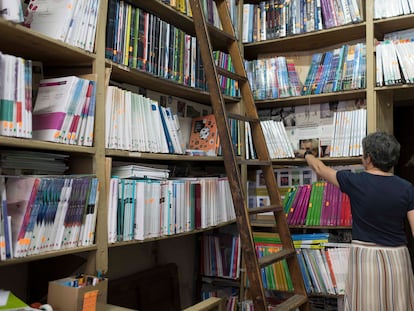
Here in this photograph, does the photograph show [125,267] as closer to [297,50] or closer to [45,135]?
[45,135]

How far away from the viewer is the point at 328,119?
272 centimetres

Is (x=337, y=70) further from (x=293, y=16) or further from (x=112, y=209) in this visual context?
(x=112, y=209)

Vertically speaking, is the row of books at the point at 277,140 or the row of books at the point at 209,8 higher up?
the row of books at the point at 209,8

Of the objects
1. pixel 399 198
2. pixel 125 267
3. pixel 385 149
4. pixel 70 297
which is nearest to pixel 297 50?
pixel 385 149

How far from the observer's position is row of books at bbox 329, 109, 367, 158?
2.47 metres

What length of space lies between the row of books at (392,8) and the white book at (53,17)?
1.77 meters

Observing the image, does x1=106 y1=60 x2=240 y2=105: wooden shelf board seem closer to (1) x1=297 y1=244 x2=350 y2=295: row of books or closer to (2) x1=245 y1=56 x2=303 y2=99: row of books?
(2) x1=245 y1=56 x2=303 y2=99: row of books

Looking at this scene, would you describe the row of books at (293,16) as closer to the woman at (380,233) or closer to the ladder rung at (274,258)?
the woman at (380,233)

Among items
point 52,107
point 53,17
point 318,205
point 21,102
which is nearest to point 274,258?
point 318,205

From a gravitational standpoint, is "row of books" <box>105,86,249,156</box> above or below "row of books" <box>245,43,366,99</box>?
below

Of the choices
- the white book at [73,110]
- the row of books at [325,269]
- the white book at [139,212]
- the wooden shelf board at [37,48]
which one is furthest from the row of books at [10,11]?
the row of books at [325,269]

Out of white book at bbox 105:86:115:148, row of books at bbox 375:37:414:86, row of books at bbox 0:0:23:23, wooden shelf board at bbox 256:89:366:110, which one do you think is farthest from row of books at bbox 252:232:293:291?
row of books at bbox 0:0:23:23

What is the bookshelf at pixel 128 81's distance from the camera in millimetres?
1524

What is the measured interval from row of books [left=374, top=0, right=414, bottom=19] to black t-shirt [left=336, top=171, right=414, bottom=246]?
103 cm
